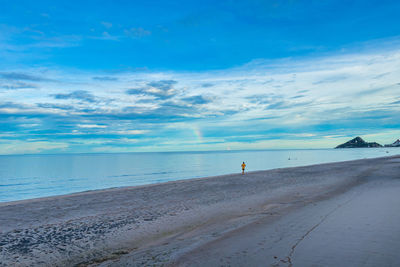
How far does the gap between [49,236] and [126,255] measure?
14.0 feet

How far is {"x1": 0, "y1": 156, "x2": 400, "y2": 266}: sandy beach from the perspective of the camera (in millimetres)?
6965

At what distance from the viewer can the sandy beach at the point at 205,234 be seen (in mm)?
6965

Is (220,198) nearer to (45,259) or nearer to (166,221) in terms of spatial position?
(166,221)

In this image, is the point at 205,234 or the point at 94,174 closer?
the point at 205,234

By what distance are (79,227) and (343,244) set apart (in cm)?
1035

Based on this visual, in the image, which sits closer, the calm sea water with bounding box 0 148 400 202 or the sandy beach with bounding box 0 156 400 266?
the sandy beach with bounding box 0 156 400 266

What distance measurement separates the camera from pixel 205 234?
9664mm

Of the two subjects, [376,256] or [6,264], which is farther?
[6,264]

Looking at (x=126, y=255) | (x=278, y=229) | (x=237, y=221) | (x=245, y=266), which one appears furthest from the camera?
(x=237, y=221)

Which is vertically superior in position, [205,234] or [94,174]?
[94,174]

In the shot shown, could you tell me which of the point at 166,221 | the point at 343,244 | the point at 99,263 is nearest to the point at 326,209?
the point at 343,244

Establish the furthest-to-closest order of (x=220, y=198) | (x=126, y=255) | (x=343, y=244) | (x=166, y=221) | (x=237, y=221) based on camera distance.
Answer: (x=220, y=198), (x=166, y=221), (x=237, y=221), (x=126, y=255), (x=343, y=244)

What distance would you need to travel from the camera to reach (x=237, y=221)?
37.4 ft

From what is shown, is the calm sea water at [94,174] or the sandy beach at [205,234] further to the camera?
the calm sea water at [94,174]
